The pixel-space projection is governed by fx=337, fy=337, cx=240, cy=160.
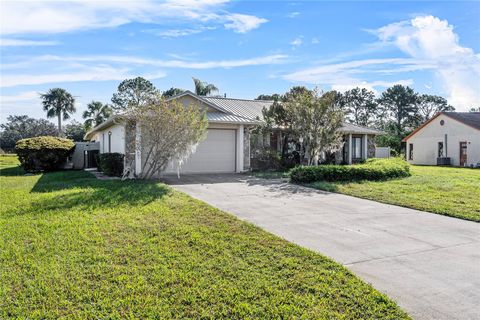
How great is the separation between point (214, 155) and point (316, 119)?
532 cm

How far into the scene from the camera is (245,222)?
21.9ft

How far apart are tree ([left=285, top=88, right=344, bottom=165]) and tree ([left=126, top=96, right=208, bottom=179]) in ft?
17.0

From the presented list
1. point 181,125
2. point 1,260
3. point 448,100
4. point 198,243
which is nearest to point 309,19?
point 181,125

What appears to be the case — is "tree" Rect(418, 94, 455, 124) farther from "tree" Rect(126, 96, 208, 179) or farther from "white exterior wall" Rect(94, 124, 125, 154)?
"tree" Rect(126, 96, 208, 179)

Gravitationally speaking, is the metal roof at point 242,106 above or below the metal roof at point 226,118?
above

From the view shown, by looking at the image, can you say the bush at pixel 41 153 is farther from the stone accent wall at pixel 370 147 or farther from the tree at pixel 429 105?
the tree at pixel 429 105

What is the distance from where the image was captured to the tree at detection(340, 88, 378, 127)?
181 ft

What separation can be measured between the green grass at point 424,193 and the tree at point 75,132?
47692mm

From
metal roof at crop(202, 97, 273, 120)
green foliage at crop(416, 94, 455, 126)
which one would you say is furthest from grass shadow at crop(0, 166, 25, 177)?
green foliage at crop(416, 94, 455, 126)

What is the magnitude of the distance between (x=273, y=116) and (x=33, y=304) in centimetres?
1468

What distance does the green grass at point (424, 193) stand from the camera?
844cm

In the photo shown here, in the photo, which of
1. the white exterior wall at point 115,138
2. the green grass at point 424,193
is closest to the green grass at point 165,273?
the green grass at point 424,193

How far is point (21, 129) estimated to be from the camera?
66.8m

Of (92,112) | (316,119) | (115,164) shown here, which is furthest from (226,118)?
(92,112)
